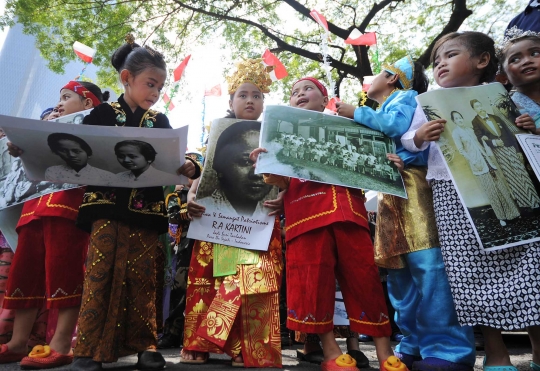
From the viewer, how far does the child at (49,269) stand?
2.14 metres

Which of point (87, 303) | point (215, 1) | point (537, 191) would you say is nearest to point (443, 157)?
point (537, 191)

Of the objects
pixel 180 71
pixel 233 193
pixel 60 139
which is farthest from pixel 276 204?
pixel 180 71

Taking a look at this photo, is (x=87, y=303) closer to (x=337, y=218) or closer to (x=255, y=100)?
(x=337, y=218)

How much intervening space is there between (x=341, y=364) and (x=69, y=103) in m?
2.19

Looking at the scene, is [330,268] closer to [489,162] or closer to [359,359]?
[359,359]

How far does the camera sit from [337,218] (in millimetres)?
2002

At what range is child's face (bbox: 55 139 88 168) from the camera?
74.4 inches

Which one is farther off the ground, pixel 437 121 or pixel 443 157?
pixel 437 121

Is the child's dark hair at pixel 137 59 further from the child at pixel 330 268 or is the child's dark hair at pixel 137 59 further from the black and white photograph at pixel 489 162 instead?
the black and white photograph at pixel 489 162

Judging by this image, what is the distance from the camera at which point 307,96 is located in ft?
8.00

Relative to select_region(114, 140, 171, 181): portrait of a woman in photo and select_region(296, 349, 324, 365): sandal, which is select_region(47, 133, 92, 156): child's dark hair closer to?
select_region(114, 140, 171, 181): portrait of a woman in photo

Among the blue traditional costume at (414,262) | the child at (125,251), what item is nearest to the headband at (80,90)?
the child at (125,251)

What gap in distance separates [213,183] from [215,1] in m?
7.53

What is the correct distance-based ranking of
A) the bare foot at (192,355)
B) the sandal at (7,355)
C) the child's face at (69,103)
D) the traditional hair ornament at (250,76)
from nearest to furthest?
the sandal at (7,355)
the bare foot at (192,355)
the child's face at (69,103)
the traditional hair ornament at (250,76)
